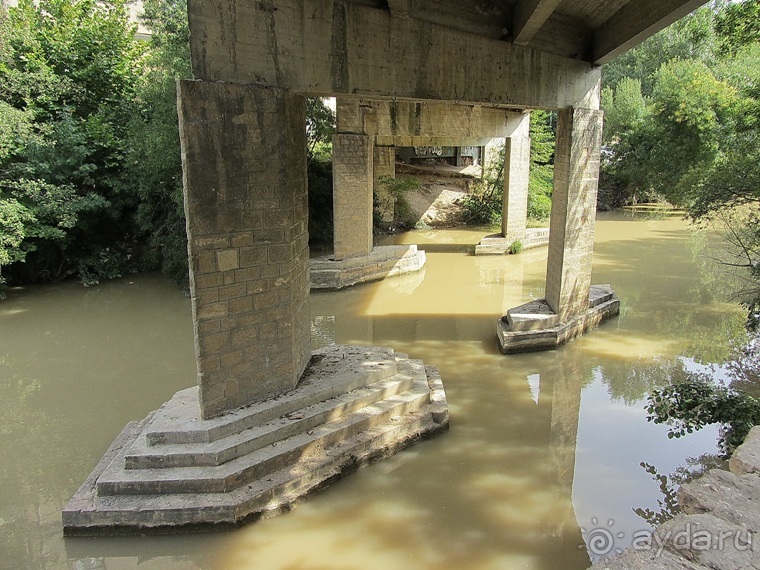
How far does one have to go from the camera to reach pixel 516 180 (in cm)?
1628

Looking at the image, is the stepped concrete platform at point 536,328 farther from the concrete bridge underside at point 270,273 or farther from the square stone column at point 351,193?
the square stone column at point 351,193

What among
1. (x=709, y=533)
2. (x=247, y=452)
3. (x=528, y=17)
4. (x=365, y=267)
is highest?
(x=528, y=17)

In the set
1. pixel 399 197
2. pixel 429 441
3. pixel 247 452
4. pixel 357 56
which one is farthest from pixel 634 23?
pixel 399 197

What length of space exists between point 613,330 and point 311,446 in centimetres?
643

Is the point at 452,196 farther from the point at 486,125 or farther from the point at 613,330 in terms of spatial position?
the point at 613,330

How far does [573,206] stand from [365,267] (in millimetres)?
5536

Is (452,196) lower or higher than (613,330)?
higher

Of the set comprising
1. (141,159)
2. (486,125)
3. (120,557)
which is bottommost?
(120,557)

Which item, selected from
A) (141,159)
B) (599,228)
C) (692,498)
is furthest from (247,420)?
(599,228)

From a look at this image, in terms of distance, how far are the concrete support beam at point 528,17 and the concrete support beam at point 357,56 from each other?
0.76 feet

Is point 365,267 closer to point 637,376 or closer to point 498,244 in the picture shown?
point 498,244

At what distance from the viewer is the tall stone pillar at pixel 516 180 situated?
16.2 meters

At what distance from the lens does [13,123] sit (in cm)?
1105

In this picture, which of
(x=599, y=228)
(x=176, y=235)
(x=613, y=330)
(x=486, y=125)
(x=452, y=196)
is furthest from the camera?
(x=452, y=196)
